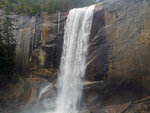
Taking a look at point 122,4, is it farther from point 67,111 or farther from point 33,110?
point 33,110

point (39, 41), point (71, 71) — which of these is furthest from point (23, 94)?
point (39, 41)

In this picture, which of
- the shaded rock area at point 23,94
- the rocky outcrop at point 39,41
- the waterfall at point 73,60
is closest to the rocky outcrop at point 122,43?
the waterfall at point 73,60

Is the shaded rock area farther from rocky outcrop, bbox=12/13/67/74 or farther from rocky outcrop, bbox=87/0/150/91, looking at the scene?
rocky outcrop, bbox=87/0/150/91

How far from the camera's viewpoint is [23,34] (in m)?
21.4

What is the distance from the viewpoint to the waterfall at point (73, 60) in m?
16.0

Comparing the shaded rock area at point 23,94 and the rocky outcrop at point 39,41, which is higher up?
the rocky outcrop at point 39,41

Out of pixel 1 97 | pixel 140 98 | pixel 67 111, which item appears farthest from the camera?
pixel 1 97

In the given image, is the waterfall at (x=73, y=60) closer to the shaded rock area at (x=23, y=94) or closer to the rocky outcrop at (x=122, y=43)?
the rocky outcrop at (x=122, y=43)

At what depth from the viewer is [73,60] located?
17.5 m

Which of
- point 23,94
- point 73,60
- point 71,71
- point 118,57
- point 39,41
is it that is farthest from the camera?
point 39,41

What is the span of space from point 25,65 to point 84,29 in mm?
8947

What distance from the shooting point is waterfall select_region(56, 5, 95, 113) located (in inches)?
628

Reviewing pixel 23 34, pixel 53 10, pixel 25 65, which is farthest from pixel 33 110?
pixel 53 10

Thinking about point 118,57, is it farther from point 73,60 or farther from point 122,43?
point 73,60
